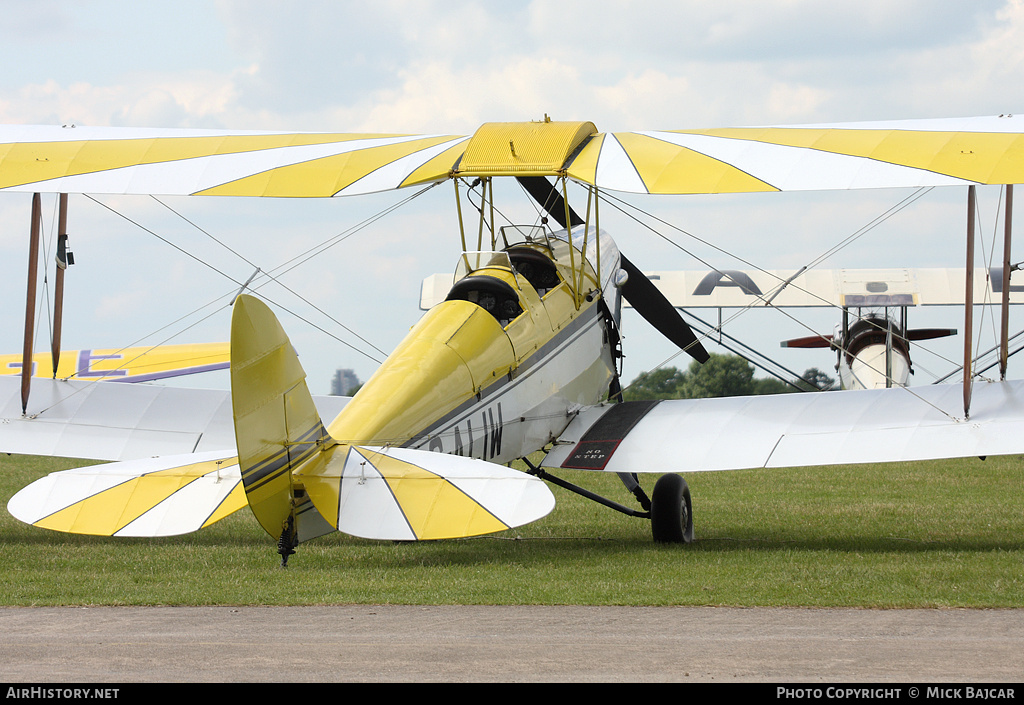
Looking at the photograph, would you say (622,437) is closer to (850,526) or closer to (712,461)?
(712,461)

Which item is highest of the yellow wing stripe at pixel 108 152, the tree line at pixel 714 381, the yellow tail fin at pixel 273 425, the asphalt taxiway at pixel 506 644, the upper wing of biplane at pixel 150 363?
the yellow wing stripe at pixel 108 152

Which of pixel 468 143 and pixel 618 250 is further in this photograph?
pixel 618 250

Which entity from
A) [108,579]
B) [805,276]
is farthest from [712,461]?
[805,276]

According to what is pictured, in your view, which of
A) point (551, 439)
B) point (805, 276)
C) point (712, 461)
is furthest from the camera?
point (805, 276)

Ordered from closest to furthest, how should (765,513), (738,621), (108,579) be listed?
(738,621), (108,579), (765,513)

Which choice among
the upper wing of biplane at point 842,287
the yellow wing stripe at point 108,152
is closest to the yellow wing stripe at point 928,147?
the yellow wing stripe at point 108,152

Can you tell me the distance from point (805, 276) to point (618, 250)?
9.26 meters

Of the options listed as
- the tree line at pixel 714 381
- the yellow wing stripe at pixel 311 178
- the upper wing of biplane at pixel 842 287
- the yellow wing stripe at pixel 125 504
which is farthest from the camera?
the tree line at pixel 714 381

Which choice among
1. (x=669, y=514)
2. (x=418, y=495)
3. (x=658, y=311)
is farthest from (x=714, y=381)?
(x=418, y=495)

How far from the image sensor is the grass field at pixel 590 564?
261 inches

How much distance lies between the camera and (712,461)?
8.84 metres

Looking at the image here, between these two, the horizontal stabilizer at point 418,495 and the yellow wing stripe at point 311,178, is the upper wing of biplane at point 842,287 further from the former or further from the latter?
the horizontal stabilizer at point 418,495

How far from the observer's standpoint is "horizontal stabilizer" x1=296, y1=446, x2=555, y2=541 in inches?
245

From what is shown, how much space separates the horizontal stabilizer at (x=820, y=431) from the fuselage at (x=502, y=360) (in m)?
0.52
